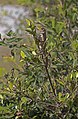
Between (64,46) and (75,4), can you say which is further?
(75,4)

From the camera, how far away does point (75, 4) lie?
3703 millimetres

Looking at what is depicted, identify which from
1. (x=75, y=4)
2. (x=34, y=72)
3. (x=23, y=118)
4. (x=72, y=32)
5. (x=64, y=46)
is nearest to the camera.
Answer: (x=23, y=118)

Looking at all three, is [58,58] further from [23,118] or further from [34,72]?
[23,118]

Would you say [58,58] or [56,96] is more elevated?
[58,58]

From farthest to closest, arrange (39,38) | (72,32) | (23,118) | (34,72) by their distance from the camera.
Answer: (72,32) → (34,72) → (23,118) → (39,38)

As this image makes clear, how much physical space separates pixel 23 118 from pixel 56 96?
203 mm

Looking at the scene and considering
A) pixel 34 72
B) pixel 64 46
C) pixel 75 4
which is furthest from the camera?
pixel 75 4

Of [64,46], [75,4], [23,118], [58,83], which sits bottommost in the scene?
[23,118]

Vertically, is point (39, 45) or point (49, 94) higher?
point (39, 45)

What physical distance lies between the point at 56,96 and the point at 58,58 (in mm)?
328

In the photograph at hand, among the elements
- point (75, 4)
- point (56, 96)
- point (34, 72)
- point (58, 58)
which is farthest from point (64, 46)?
point (75, 4)

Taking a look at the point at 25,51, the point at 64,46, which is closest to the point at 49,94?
the point at 25,51

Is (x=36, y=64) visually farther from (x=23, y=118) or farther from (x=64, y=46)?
(x=64, y=46)

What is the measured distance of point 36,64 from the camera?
6.98 feet
